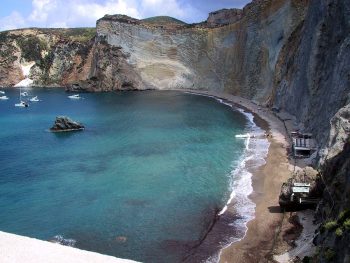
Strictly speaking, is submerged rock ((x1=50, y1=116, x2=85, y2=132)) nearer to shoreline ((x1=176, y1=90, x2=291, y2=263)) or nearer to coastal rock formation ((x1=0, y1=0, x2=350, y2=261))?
shoreline ((x1=176, y1=90, x2=291, y2=263))

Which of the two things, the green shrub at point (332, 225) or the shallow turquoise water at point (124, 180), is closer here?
the green shrub at point (332, 225)

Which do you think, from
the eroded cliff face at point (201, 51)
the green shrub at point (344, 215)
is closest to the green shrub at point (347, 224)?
the green shrub at point (344, 215)

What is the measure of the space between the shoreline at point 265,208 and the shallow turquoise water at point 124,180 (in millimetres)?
2663

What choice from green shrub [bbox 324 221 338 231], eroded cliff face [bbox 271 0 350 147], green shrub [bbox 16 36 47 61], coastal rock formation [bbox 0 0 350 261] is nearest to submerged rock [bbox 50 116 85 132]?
coastal rock formation [bbox 0 0 350 261]

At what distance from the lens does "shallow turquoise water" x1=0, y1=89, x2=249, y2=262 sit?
3067cm

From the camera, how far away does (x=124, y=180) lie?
41.4m

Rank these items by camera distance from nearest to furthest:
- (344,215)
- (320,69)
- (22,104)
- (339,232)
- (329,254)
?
(329,254)
(339,232)
(344,215)
(320,69)
(22,104)

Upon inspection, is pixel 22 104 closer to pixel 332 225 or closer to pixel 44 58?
pixel 44 58

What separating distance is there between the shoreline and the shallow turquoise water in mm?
2663

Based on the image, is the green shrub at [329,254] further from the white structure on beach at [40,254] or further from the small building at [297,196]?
the small building at [297,196]

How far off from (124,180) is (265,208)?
13634mm

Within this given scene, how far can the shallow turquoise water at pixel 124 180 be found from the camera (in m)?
30.7

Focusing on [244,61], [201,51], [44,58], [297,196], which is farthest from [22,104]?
[297,196]

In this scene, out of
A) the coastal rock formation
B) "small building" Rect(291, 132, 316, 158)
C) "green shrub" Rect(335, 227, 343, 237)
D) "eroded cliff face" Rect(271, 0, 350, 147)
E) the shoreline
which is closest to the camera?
"green shrub" Rect(335, 227, 343, 237)
